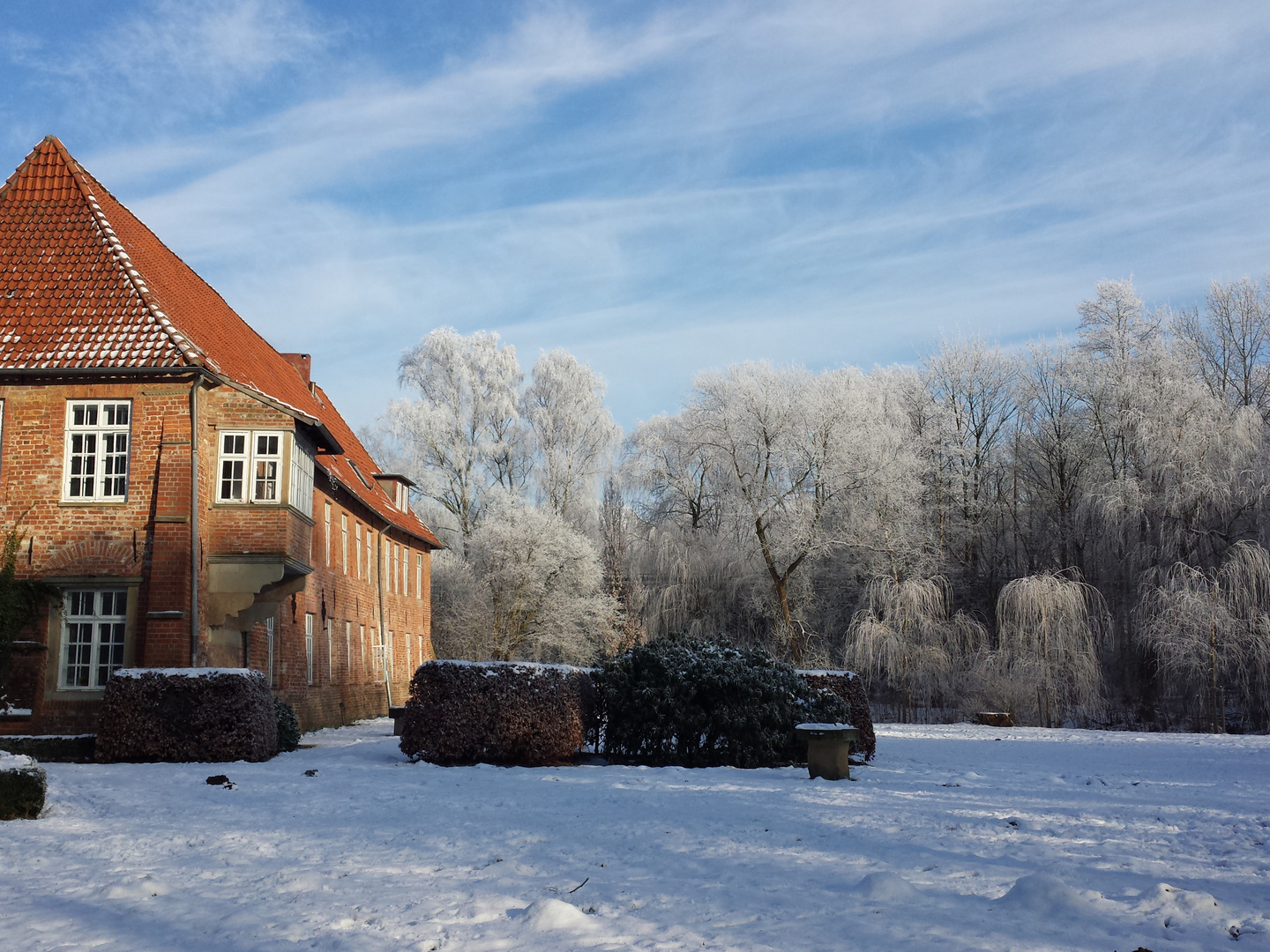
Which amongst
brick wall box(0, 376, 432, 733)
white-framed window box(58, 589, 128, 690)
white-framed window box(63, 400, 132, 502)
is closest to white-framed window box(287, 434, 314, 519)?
brick wall box(0, 376, 432, 733)

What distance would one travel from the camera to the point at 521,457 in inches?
1788

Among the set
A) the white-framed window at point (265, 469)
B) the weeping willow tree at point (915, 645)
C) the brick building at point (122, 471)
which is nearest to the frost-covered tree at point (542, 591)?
the weeping willow tree at point (915, 645)

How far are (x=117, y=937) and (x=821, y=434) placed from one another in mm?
33077

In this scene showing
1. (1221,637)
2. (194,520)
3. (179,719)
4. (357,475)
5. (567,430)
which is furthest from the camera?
(567,430)

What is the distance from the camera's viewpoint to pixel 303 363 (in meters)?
31.6

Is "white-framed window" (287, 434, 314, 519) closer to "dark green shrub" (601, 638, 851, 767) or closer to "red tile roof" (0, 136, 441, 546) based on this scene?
"red tile roof" (0, 136, 441, 546)

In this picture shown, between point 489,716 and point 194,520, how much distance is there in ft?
19.7

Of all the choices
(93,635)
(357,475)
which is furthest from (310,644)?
(357,475)

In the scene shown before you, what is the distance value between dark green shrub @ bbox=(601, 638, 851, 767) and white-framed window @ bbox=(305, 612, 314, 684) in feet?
31.4

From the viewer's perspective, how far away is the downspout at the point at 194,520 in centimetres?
1584

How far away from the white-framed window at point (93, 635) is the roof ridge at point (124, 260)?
393cm

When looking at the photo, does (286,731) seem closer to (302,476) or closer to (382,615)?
(302,476)

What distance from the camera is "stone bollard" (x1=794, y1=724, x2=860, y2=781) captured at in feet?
40.4

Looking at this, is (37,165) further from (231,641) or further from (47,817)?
(47,817)
